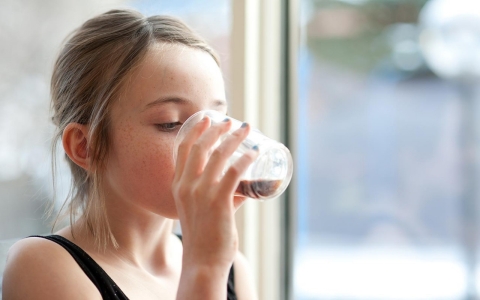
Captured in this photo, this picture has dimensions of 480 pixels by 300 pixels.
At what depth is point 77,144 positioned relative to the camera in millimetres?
998

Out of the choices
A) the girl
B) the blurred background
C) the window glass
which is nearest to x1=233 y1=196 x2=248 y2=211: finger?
the girl

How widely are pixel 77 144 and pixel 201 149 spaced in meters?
0.30

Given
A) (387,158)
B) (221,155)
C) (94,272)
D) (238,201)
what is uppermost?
(221,155)

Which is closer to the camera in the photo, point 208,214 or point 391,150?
point 208,214

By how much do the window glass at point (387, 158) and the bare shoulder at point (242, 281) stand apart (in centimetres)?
94

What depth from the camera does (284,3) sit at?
154cm

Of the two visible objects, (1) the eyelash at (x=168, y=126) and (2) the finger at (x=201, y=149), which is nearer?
(2) the finger at (x=201, y=149)

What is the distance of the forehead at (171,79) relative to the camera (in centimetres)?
93

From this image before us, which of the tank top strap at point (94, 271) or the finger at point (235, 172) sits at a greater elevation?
the finger at point (235, 172)

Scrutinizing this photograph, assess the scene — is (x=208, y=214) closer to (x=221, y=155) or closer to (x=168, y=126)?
(x=221, y=155)

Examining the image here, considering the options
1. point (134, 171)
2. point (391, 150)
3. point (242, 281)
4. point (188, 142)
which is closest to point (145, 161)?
point (134, 171)

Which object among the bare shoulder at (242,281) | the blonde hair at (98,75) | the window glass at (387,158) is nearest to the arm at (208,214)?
the blonde hair at (98,75)

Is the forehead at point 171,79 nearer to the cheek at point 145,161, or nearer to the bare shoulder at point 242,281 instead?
the cheek at point 145,161

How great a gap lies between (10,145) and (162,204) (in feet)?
1.39
